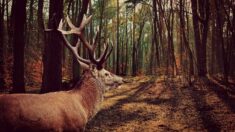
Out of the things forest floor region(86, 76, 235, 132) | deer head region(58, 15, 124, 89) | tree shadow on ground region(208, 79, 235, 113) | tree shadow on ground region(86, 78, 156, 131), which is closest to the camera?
deer head region(58, 15, 124, 89)

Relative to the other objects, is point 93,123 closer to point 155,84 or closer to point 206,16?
point 155,84

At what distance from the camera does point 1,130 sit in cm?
417

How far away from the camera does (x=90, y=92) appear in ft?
19.6

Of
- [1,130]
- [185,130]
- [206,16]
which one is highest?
[206,16]

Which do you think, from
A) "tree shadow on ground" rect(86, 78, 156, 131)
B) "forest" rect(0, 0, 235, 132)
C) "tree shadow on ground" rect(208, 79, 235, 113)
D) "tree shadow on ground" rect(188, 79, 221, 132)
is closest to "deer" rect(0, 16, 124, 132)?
"forest" rect(0, 0, 235, 132)

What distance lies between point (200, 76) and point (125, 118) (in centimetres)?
551

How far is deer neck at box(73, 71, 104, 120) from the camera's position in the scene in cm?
582

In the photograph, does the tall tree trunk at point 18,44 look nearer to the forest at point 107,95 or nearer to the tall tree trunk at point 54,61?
the forest at point 107,95

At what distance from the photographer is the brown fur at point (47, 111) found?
4.20m

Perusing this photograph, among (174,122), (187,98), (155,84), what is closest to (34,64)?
(155,84)

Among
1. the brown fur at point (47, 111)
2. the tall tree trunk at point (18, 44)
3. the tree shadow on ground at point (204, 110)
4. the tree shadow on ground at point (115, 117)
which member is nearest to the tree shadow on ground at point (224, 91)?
the tree shadow on ground at point (204, 110)

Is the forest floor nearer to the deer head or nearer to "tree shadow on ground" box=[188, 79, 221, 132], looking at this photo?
"tree shadow on ground" box=[188, 79, 221, 132]

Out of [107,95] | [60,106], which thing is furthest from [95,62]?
[107,95]

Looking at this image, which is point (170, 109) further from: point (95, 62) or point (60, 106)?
point (60, 106)
